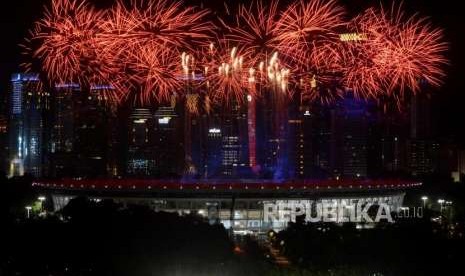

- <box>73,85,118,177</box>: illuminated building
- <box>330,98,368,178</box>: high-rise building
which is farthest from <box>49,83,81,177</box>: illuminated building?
<box>330,98,368,178</box>: high-rise building

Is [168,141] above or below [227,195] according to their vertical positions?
above

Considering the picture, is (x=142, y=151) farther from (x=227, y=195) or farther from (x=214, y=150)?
(x=227, y=195)

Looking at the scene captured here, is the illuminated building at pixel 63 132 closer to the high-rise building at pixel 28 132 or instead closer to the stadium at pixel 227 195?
the high-rise building at pixel 28 132

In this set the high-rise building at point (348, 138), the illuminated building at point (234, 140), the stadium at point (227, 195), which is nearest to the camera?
the stadium at point (227, 195)

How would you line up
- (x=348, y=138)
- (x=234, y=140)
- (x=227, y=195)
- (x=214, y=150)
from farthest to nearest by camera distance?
(x=348, y=138) → (x=214, y=150) → (x=234, y=140) → (x=227, y=195)

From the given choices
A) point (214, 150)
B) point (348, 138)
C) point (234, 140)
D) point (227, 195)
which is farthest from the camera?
point (348, 138)

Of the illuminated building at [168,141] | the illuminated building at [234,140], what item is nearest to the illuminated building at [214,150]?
the illuminated building at [234,140]

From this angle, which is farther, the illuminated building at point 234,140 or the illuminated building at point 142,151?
the illuminated building at point 142,151

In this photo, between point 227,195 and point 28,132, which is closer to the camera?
point 227,195

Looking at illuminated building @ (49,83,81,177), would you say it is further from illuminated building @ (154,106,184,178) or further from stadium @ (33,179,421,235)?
stadium @ (33,179,421,235)

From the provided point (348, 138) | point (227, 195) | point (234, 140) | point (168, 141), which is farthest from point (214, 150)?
point (227, 195)
